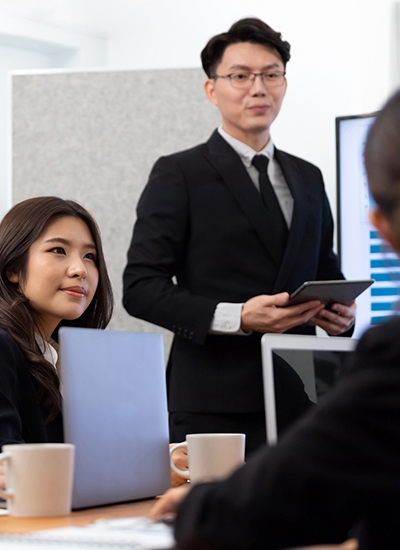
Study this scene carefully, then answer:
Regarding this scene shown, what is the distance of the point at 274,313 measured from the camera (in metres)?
1.76

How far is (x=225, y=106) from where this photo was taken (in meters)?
2.07

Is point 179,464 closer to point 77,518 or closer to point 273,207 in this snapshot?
point 77,518

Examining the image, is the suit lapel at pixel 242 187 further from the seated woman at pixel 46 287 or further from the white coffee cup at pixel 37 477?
the white coffee cup at pixel 37 477

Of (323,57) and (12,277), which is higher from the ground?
(323,57)

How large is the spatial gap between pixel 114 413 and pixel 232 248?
0.93 m

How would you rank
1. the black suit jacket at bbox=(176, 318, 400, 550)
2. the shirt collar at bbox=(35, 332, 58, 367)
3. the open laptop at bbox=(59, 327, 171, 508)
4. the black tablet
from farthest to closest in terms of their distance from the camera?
the black tablet → the shirt collar at bbox=(35, 332, 58, 367) → the open laptop at bbox=(59, 327, 171, 508) → the black suit jacket at bbox=(176, 318, 400, 550)

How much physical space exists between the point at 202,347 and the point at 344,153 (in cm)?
129

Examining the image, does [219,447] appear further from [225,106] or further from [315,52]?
[315,52]

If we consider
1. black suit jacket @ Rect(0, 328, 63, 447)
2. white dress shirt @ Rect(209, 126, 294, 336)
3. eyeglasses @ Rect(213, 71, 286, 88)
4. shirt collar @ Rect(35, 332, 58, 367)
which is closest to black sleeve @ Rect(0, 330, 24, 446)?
black suit jacket @ Rect(0, 328, 63, 447)

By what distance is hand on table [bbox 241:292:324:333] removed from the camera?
1757 millimetres

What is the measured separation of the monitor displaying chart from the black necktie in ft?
2.95

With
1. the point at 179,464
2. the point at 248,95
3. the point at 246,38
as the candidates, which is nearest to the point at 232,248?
the point at 248,95

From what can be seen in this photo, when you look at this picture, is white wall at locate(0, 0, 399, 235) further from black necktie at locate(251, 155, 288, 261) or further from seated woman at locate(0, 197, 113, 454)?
seated woman at locate(0, 197, 113, 454)

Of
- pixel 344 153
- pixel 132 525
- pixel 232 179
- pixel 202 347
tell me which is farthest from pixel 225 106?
pixel 132 525
